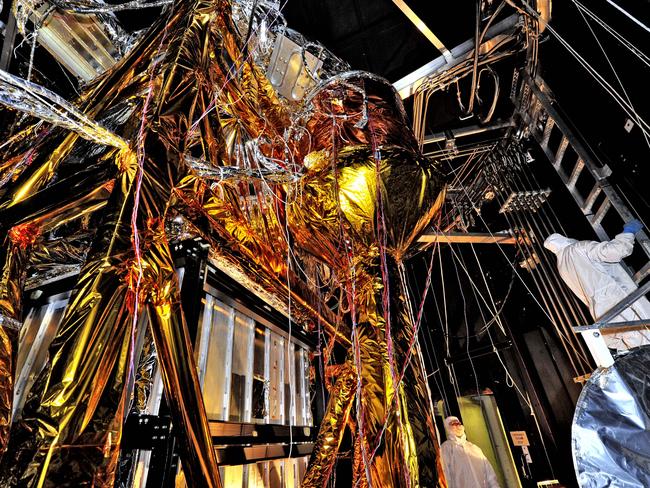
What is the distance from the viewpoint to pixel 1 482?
1.90ft

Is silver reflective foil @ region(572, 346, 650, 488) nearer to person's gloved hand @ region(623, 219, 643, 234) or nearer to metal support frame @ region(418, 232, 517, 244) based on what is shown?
person's gloved hand @ region(623, 219, 643, 234)

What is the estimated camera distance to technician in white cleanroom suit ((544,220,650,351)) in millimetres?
1864

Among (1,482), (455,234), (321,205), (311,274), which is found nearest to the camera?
(1,482)

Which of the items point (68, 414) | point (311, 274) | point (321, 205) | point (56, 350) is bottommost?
point (68, 414)

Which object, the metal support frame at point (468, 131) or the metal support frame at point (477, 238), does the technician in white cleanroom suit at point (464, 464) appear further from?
the metal support frame at point (468, 131)

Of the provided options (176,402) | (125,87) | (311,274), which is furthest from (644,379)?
(125,87)

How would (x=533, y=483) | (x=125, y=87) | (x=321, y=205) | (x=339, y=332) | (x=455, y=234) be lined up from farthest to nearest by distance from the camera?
(x=533, y=483) < (x=455, y=234) < (x=339, y=332) < (x=321, y=205) < (x=125, y=87)

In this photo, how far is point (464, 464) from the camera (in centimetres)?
313

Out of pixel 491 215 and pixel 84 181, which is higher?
pixel 491 215

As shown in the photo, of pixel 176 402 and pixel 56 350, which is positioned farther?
pixel 176 402

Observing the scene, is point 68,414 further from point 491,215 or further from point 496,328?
point 496,328

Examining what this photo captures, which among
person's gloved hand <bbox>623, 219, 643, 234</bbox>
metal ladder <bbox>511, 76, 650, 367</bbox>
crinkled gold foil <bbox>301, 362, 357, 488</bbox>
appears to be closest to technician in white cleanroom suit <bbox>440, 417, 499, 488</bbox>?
crinkled gold foil <bbox>301, 362, 357, 488</bbox>

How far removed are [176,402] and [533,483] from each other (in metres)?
4.37

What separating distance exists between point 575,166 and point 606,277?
31.5 inches
